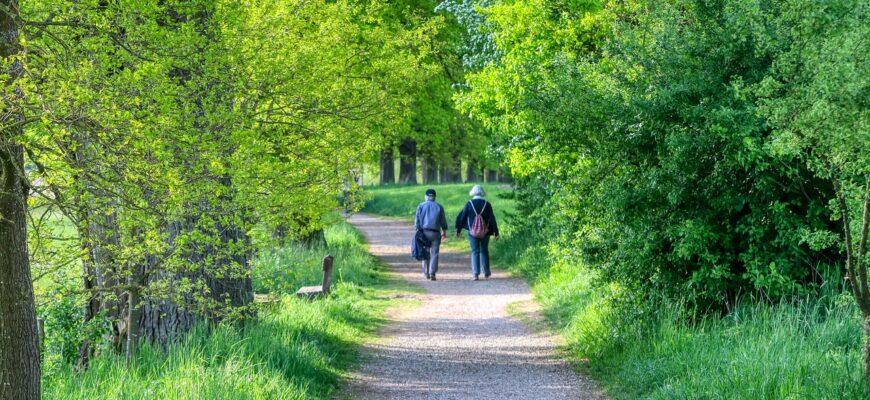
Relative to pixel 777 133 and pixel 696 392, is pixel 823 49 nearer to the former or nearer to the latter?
pixel 777 133

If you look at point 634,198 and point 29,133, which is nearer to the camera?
point 29,133

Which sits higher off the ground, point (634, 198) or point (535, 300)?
point (634, 198)

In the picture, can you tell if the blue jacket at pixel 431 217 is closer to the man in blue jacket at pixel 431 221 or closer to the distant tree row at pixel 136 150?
the man in blue jacket at pixel 431 221

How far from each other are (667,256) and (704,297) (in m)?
0.62

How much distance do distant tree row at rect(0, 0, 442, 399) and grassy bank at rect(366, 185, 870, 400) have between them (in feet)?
11.5

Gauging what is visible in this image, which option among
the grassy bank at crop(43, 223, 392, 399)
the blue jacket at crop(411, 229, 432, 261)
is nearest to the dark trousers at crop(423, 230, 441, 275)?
the blue jacket at crop(411, 229, 432, 261)

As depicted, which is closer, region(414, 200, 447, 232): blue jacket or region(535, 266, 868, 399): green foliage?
region(535, 266, 868, 399): green foliage

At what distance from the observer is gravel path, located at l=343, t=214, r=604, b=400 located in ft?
30.2

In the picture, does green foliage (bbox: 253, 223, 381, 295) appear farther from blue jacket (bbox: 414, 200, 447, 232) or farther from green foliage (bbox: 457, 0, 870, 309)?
green foliage (bbox: 457, 0, 870, 309)

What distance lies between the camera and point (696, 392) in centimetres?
733

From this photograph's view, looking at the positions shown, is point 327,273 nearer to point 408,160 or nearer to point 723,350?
point 723,350

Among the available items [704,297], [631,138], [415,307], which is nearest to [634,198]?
[631,138]

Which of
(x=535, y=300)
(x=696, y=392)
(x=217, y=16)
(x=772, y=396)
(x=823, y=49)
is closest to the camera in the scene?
(x=823, y=49)

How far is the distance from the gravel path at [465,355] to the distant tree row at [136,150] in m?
1.92
